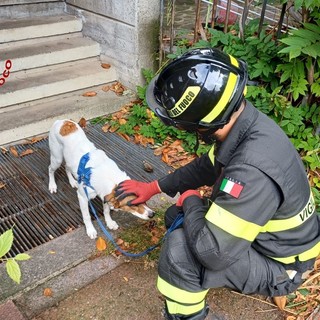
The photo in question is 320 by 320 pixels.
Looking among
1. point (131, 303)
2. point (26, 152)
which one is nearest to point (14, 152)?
point (26, 152)

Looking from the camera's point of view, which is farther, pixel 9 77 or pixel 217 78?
pixel 9 77

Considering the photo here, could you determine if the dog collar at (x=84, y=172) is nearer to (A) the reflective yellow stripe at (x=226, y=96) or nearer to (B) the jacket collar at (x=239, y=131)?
(B) the jacket collar at (x=239, y=131)

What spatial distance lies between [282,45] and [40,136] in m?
3.08

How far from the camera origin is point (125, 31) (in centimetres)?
490

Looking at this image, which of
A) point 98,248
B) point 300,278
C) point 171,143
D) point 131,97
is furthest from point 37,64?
point 300,278

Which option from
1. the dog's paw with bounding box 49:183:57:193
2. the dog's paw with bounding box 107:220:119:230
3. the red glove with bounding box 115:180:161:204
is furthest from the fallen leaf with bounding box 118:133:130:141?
the red glove with bounding box 115:180:161:204

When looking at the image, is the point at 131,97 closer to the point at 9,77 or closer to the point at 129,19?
the point at 129,19

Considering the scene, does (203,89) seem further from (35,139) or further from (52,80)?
(52,80)

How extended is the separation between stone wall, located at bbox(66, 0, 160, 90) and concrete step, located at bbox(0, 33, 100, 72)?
22 centimetres

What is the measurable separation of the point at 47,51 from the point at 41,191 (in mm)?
2352

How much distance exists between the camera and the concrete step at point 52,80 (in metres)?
4.69

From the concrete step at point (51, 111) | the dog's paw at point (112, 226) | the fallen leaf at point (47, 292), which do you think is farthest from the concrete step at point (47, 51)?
the fallen leaf at point (47, 292)

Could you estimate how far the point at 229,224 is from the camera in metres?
1.76

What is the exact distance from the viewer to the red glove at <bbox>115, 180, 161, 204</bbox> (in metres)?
2.81
